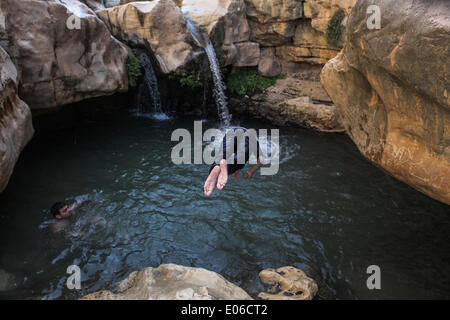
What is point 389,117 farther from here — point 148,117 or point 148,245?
point 148,117

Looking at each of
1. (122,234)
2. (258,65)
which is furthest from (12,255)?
(258,65)

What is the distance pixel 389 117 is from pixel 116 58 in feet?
24.5

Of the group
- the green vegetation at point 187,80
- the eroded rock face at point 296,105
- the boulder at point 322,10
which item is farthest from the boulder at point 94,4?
the boulder at point 322,10

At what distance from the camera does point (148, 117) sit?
1102cm

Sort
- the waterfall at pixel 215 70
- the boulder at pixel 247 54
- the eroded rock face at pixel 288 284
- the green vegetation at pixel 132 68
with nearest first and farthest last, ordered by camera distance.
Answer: the eroded rock face at pixel 288 284 → the green vegetation at pixel 132 68 → the waterfall at pixel 215 70 → the boulder at pixel 247 54

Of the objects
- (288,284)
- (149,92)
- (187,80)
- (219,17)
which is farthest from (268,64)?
(288,284)

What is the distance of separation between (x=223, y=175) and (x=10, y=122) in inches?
129

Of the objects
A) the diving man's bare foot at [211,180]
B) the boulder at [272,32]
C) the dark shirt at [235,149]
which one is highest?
the boulder at [272,32]

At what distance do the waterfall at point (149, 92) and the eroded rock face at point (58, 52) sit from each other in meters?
1.77

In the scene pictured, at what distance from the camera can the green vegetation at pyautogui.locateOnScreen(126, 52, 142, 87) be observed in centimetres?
951

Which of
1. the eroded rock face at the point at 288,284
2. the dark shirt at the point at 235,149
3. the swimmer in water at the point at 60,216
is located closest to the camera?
the eroded rock face at the point at 288,284

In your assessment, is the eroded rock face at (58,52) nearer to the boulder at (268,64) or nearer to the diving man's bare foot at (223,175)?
the diving man's bare foot at (223,175)

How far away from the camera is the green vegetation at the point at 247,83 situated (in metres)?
11.8

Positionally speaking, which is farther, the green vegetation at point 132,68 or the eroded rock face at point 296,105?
the eroded rock face at point 296,105
